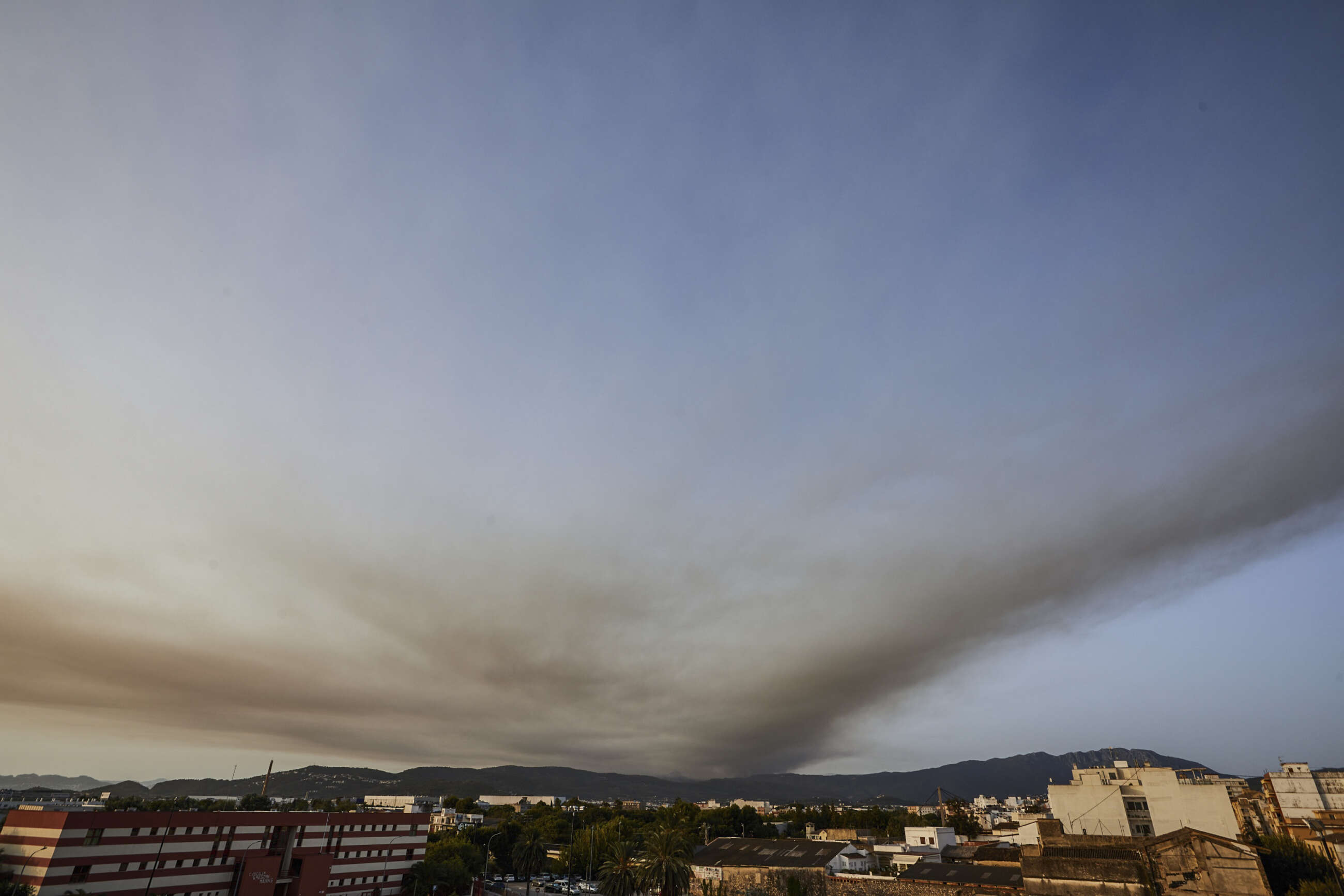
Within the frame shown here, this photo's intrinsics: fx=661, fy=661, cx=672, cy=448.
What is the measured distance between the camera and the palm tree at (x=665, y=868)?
6775 cm

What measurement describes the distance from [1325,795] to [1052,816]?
34910 mm

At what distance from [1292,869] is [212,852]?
96.2 meters

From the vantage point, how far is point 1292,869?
53406mm

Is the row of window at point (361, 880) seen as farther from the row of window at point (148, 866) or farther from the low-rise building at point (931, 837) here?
the low-rise building at point (931, 837)

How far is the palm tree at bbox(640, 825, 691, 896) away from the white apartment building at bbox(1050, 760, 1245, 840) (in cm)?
5120

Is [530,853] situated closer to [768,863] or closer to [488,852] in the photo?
[488,852]

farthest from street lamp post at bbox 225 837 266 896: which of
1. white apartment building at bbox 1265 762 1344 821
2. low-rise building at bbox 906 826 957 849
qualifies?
white apartment building at bbox 1265 762 1344 821

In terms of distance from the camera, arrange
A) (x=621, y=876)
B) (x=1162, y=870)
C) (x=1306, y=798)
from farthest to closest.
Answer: (x=1306, y=798)
(x=621, y=876)
(x=1162, y=870)

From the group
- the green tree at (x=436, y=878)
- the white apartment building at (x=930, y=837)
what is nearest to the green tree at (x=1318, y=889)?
the white apartment building at (x=930, y=837)

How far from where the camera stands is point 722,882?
84875 mm

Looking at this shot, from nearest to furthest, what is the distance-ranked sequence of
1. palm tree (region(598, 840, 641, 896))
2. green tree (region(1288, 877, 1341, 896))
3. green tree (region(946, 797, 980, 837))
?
green tree (region(1288, 877, 1341, 896)), palm tree (region(598, 840, 641, 896)), green tree (region(946, 797, 980, 837))

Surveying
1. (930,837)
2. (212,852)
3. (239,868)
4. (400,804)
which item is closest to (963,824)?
(930,837)

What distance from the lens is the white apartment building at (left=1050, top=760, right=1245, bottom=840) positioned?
78.1 meters

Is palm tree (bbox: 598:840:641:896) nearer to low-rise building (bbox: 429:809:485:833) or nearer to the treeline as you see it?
the treeline
